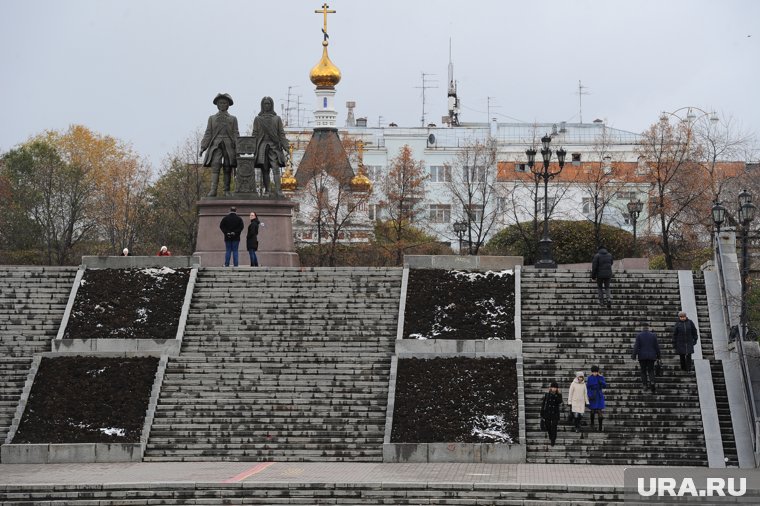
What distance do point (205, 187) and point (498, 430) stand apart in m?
36.2

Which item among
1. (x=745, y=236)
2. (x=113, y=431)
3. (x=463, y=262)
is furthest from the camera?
(x=463, y=262)

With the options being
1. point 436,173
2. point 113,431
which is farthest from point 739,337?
point 436,173

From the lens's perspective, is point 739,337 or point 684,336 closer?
point 739,337

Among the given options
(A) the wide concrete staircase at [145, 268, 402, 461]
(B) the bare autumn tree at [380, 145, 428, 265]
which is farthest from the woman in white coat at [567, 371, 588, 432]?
(B) the bare autumn tree at [380, 145, 428, 265]

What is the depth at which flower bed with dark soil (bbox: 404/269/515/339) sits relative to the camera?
101 feet

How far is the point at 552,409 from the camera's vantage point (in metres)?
26.9

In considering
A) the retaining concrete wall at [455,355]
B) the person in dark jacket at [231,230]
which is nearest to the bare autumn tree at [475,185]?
the person in dark jacket at [231,230]

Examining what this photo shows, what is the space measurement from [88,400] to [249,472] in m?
5.10

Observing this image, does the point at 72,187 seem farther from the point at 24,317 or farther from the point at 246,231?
the point at 24,317

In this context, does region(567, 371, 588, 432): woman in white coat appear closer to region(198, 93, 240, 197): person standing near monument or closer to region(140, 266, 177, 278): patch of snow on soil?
region(140, 266, 177, 278): patch of snow on soil

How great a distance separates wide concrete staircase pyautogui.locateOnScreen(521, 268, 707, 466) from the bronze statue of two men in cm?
895

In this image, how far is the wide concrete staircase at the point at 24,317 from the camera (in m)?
30.1

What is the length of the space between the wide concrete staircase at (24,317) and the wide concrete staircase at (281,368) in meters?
3.26

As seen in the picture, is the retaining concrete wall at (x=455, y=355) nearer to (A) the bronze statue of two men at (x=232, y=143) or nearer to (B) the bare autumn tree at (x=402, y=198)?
(A) the bronze statue of two men at (x=232, y=143)
